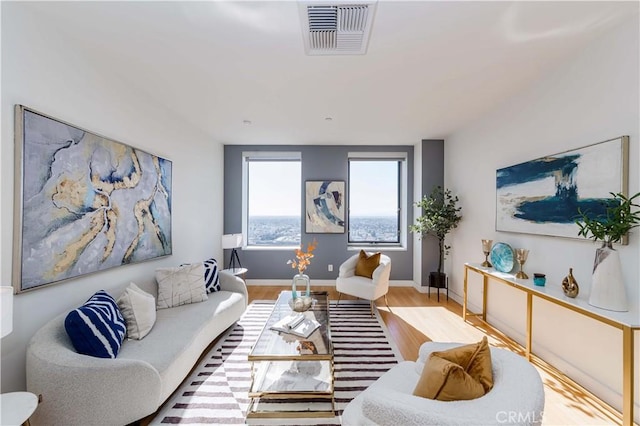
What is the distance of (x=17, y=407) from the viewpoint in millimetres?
1155

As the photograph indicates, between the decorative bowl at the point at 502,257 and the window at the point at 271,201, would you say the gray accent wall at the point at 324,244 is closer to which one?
the window at the point at 271,201

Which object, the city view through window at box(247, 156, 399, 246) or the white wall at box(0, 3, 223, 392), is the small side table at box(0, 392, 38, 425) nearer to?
the white wall at box(0, 3, 223, 392)

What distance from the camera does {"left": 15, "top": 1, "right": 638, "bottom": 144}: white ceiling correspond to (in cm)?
158

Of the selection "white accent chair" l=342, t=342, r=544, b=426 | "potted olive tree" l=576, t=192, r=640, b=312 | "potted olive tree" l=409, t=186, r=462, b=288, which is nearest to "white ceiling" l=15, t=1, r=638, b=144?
"potted olive tree" l=576, t=192, r=640, b=312

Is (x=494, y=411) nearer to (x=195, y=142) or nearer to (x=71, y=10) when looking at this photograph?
(x=71, y=10)

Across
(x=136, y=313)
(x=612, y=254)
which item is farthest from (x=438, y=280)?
(x=136, y=313)

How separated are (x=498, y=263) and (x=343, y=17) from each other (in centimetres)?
281

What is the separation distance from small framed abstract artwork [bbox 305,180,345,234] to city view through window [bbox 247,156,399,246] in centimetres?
25

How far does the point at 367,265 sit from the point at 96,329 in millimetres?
3012

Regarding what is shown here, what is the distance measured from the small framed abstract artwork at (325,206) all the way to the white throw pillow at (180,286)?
2268mm

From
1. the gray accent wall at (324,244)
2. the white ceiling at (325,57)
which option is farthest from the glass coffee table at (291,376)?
the gray accent wall at (324,244)

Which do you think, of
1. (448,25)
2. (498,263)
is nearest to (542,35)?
(448,25)

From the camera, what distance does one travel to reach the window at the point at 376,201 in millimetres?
4812

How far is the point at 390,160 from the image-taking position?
4758 mm
